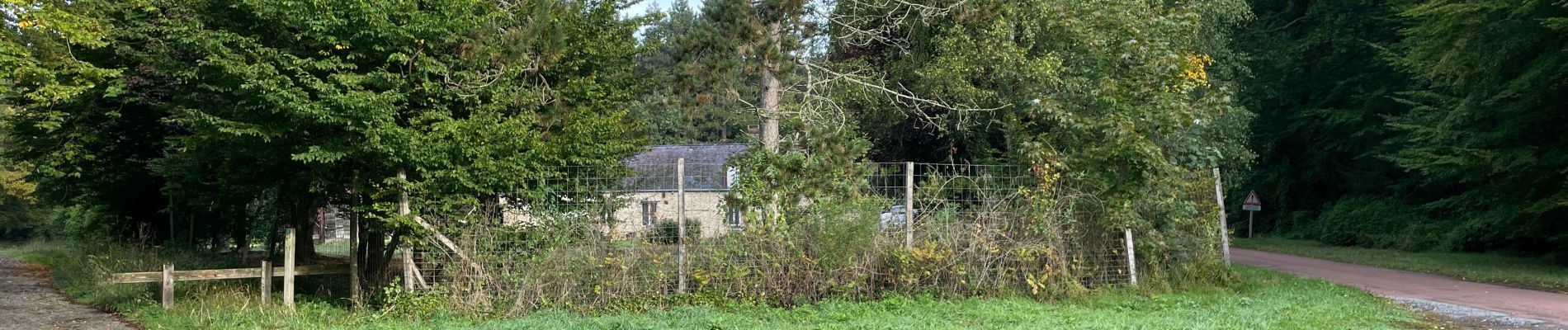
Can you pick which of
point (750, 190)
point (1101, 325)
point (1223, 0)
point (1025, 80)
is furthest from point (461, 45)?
point (1223, 0)

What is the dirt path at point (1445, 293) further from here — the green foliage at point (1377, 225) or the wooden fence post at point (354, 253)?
the wooden fence post at point (354, 253)

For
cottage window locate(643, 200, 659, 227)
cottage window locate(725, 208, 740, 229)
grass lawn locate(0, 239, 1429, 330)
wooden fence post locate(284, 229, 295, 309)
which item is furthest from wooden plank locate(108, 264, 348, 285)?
cottage window locate(725, 208, 740, 229)

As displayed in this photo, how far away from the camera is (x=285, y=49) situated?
10938 millimetres

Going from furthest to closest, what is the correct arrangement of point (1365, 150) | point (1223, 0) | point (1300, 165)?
1. point (1300, 165)
2. point (1365, 150)
3. point (1223, 0)

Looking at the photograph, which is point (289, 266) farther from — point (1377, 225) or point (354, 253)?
point (1377, 225)

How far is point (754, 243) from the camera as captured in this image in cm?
1084

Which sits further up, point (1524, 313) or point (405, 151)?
point (405, 151)

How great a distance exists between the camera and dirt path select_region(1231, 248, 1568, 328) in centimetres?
1174

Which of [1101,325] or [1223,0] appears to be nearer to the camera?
[1101,325]

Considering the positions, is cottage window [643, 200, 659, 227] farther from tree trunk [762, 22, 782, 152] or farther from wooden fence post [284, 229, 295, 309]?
tree trunk [762, 22, 782, 152]

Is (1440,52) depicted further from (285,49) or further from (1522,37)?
(285,49)

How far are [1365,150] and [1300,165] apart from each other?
3.36 meters

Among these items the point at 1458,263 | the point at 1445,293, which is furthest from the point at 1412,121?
the point at 1445,293

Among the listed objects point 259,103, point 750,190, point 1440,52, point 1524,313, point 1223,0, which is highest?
point 1223,0
